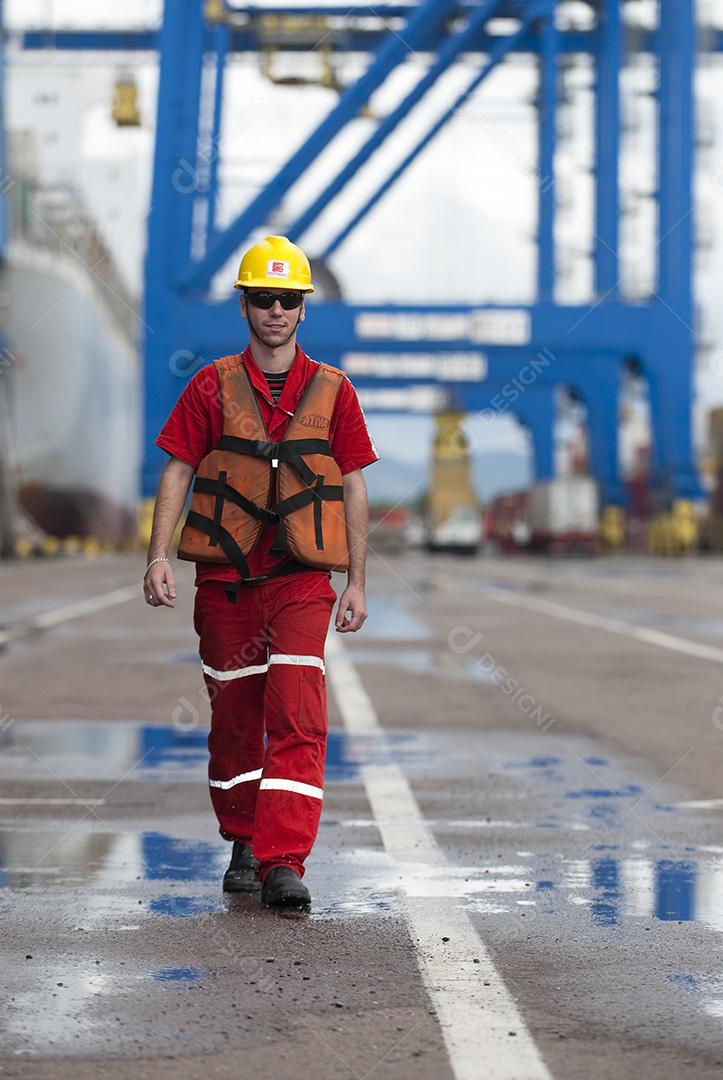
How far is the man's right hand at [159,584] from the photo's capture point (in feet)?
18.5

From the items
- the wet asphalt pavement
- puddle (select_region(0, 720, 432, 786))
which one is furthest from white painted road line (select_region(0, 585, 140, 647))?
puddle (select_region(0, 720, 432, 786))

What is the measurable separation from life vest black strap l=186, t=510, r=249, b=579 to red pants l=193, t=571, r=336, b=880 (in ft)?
0.27

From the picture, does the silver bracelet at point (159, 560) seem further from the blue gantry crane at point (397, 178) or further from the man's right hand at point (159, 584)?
the blue gantry crane at point (397, 178)

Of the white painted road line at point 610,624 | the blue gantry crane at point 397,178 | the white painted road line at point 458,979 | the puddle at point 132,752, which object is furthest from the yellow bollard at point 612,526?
the white painted road line at point 458,979

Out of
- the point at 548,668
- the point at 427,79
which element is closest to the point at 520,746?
the point at 548,668

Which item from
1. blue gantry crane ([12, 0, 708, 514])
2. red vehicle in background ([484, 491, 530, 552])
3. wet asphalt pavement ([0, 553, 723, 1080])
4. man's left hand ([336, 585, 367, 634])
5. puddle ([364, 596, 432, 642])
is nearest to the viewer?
wet asphalt pavement ([0, 553, 723, 1080])

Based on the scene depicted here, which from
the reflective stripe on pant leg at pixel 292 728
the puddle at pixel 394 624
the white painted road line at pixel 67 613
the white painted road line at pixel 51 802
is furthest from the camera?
the puddle at pixel 394 624

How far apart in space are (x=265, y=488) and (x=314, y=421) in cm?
25

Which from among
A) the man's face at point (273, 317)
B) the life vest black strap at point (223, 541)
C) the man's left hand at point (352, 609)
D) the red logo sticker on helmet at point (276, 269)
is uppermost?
the red logo sticker on helmet at point (276, 269)

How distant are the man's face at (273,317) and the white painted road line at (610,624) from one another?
29.6 ft

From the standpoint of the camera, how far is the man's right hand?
5645mm

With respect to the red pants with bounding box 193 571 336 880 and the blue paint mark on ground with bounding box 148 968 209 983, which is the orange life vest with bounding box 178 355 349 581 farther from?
the blue paint mark on ground with bounding box 148 968 209 983

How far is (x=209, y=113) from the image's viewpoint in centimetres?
5375

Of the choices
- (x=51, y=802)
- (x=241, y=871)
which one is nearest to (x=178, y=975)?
(x=241, y=871)
